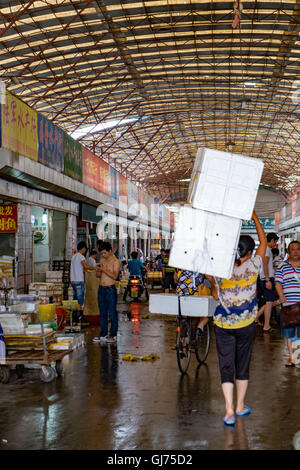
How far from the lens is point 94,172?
893 inches

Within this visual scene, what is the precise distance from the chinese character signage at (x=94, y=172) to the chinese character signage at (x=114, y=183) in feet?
2.73

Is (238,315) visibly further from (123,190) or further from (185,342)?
(123,190)

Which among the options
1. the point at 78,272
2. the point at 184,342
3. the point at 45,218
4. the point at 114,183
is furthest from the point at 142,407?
the point at 114,183

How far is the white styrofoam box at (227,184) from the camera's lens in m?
4.89

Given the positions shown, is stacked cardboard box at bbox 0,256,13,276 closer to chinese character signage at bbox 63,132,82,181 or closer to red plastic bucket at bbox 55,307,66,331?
red plastic bucket at bbox 55,307,66,331

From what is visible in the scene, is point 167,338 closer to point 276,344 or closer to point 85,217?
point 276,344

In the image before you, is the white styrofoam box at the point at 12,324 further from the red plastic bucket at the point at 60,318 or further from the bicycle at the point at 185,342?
the red plastic bucket at the point at 60,318

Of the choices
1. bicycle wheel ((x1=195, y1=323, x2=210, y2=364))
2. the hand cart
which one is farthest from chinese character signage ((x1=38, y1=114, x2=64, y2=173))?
the hand cart

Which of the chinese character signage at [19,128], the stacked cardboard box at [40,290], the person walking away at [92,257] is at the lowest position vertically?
the stacked cardboard box at [40,290]

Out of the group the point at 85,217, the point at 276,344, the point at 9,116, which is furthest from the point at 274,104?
the point at 276,344

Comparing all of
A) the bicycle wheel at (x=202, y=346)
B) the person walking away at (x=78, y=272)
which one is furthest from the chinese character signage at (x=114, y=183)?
the bicycle wheel at (x=202, y=346)

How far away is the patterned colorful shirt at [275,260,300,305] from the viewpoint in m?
7.52

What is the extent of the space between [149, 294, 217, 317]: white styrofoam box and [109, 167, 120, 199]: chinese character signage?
18576mm
